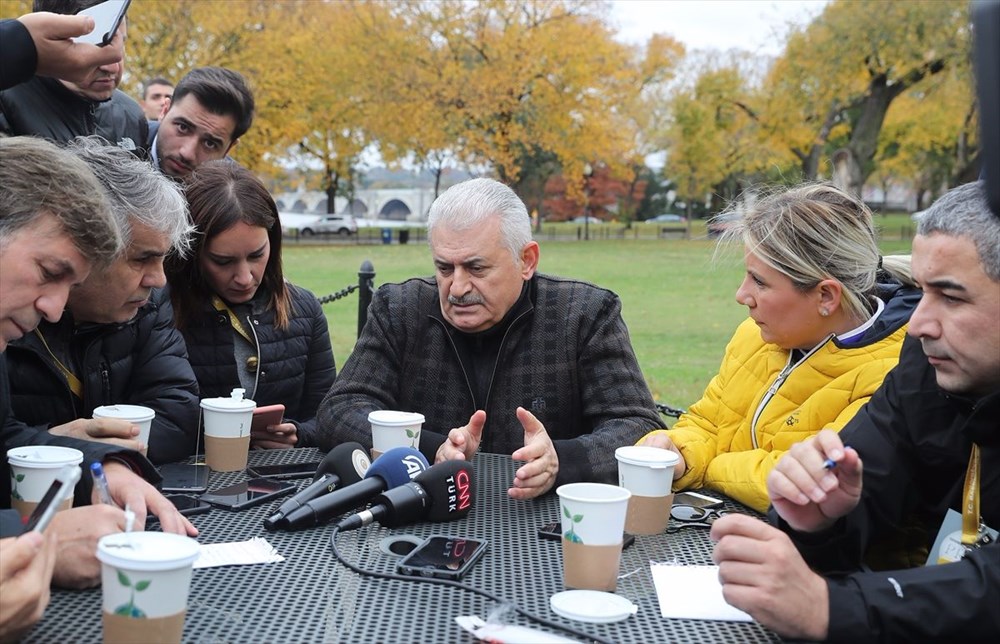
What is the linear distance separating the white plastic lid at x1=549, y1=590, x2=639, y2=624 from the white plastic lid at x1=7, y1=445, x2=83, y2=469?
132 centimetres

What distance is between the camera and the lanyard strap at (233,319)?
4.32 m

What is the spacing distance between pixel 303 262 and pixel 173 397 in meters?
24.2

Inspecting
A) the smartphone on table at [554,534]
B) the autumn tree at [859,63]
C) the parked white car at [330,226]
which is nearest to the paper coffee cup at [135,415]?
the smartphone on table at [554,534]

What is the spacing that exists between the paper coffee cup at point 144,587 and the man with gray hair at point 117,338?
1.65 metres

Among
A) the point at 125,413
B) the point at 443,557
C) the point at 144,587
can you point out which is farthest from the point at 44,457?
the point at 443,557

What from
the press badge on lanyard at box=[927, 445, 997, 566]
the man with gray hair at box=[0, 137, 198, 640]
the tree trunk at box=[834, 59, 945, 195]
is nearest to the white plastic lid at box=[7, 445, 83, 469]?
the man with gray hair at box=[0, 137, 198, 640]

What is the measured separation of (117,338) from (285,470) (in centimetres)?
82

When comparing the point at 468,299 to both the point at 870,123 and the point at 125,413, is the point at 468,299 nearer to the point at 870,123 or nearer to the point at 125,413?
the point at 125,413

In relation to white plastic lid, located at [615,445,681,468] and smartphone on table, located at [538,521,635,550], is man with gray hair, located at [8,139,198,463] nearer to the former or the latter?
smartphone on table, located at [538,521,635,550]

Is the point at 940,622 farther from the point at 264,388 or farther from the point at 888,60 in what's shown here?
the point at 888,60

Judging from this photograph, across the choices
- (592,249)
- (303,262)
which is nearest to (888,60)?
(592,249)

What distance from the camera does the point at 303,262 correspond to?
27.3m

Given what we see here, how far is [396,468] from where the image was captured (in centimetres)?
288

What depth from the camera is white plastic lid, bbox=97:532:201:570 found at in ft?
5.86
